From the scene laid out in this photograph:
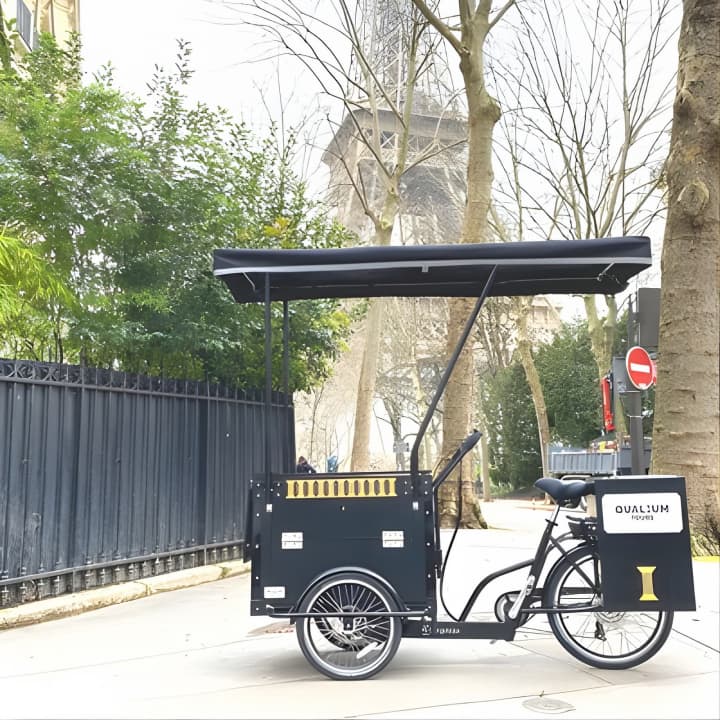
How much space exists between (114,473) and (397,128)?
18.2 m

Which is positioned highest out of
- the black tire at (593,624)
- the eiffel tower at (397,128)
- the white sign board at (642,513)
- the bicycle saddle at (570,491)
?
the eiffel tower at (397,128)

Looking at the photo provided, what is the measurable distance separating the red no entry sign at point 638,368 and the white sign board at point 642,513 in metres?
5.24

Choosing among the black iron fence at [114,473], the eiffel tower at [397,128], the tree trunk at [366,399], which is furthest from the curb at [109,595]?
the eiffel tower at [397,128]

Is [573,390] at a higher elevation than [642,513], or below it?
higher

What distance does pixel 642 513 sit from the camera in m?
4.83

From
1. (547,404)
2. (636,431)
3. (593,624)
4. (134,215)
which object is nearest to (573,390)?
(547,404)

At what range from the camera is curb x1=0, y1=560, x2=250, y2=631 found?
6500 mm

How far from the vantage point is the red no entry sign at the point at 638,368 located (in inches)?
390

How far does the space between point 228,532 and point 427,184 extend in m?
24.5

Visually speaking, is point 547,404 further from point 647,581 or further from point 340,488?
point 340,488

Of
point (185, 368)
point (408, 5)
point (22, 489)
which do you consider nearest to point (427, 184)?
point (408, 5)

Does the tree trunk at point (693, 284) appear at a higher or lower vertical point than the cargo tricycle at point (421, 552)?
higher

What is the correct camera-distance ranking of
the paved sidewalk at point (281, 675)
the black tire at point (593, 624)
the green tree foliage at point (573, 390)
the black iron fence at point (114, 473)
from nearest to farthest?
1. the paved sidewalk at point (281, 675)
2. the black tire at point (593, 624)
3. the black iron fence at point (114, 473)
4. the green tree foliage at point (573, 390)

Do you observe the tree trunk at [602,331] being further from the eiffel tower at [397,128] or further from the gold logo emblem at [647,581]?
the gold logo emblem at [647,581]
